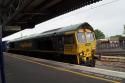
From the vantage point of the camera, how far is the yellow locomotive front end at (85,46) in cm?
2212

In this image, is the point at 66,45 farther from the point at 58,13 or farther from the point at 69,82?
the point at 69,82

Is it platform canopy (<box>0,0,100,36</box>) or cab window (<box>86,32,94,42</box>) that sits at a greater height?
platform canopy (<box>0,0,100,36</box>)

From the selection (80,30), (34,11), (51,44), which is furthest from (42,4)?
(51,44)

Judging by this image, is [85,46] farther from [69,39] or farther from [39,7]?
[39,7]

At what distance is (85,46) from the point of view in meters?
23.0

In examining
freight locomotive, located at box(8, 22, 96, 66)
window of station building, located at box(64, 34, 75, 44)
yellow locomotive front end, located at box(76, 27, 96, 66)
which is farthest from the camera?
window of station building, located at box(64, 34, 75, 44)

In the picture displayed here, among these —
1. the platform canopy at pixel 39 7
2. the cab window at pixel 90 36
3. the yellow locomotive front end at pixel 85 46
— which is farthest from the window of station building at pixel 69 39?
the platform canopy at pixel 39 7

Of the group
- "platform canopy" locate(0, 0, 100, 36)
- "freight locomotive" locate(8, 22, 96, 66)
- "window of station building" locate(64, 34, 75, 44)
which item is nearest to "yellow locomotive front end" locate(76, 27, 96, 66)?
"freight locomotive" locate(8, 22, 96, 66)

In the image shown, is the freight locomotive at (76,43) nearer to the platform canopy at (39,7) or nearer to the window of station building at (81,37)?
the window of station building at (81,37)

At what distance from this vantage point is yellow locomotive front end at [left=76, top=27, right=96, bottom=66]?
72.6 ft

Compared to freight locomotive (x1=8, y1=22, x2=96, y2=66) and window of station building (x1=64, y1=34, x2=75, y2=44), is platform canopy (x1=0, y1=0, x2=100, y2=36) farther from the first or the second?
window of station building (x1=64, y1=34, x2=75, y2=44)

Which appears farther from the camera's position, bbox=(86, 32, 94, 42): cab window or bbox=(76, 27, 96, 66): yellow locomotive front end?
bbox=(86, 32, 94, 42): cab window

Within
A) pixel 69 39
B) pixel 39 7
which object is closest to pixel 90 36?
pixel 69 39

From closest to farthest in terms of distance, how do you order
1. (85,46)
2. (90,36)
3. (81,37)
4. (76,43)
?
(76,43) → (85,46) → (81,37) → (90,36)
